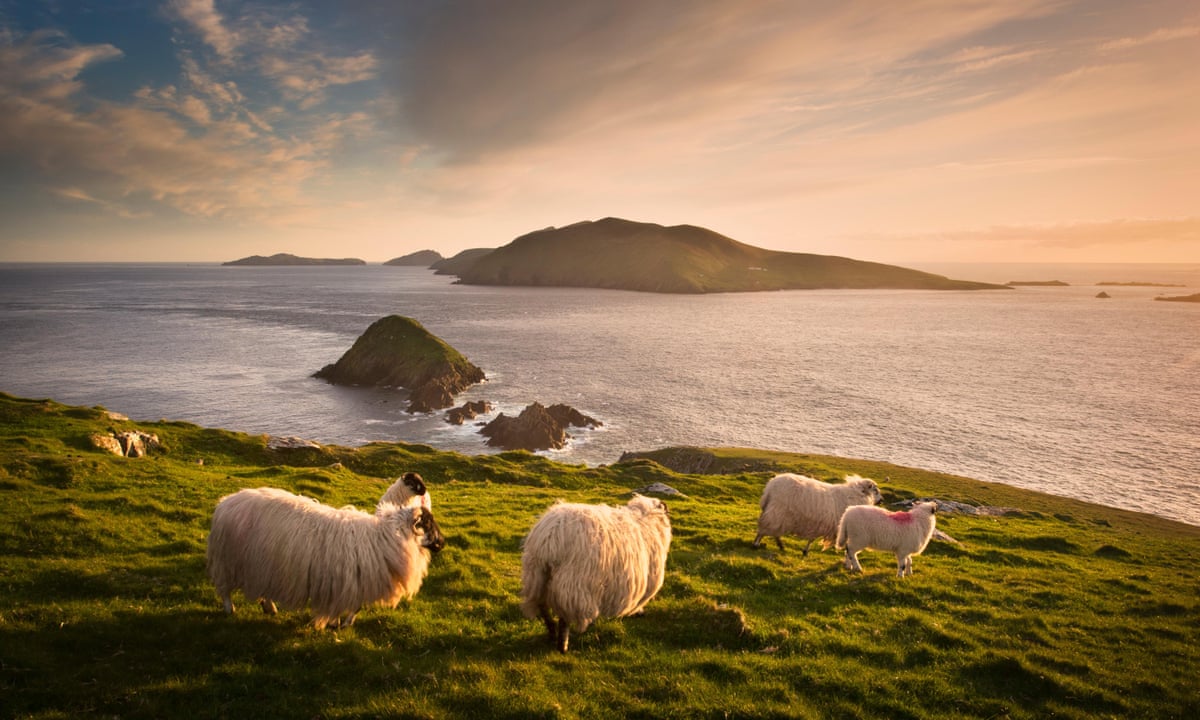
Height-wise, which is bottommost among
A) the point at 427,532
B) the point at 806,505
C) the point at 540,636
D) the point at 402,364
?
the point at 402,364

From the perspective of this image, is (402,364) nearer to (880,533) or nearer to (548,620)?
(880,533)

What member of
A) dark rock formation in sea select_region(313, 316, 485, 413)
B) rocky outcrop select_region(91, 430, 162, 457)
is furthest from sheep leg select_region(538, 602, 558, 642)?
dark rock formation in sea select_region(313, 316, 485, 413)

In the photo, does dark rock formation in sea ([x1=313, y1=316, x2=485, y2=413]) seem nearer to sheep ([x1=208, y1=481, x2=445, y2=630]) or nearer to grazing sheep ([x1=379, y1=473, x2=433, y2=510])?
grazing sheep ([x1=379, y1=473, x2=433, y2=510])

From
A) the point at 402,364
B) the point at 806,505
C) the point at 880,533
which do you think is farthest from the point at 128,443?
the point at 402,364

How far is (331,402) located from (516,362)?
33.3 meters

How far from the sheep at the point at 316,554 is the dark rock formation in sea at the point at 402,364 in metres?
63.1

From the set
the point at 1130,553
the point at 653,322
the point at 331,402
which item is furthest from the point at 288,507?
the point at 653,322

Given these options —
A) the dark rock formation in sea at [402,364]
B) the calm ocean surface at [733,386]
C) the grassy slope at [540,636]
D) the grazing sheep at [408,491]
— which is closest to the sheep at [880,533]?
the grassy slope at [540,636]

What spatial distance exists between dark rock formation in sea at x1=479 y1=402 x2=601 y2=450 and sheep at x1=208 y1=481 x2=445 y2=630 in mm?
43319

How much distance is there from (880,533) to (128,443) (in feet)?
103

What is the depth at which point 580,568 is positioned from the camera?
888 cm

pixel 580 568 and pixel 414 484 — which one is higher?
pixel 414 484

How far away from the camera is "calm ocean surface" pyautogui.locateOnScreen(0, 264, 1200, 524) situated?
179 feet

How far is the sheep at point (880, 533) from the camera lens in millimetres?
14758
